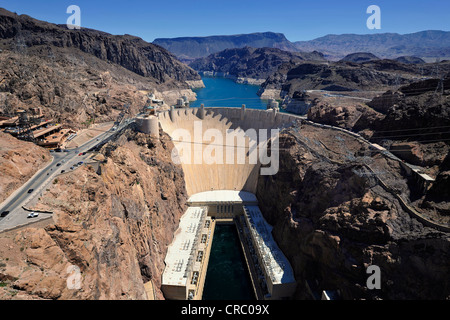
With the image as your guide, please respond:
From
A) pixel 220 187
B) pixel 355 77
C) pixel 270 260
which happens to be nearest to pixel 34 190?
pixel 270 260

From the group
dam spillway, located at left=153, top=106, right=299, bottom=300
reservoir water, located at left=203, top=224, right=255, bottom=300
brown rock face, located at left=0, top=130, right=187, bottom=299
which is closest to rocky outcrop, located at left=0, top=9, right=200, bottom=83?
dam spillway, located at left=153, top=106, right=299, bottom=300

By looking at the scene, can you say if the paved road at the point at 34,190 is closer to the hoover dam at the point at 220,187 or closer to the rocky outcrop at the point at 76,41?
the hoover dam at the point at 220,187

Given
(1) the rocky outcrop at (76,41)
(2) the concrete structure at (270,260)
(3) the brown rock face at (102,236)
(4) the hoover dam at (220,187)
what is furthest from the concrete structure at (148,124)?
(1) the rocky outcrop at (76,41)

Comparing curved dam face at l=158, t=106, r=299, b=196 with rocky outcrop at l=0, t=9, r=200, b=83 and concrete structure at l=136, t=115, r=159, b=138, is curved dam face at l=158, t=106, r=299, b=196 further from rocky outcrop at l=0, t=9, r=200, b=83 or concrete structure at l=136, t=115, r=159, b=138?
rocky outcrop at l=0, t=9, r=200, b=83

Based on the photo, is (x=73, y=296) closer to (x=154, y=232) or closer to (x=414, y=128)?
(x=154, y=232)

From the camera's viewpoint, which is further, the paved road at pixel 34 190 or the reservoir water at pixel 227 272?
the reservoir water at pixel 227 272

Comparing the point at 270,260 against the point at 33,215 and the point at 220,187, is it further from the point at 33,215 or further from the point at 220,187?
the point at 33,215
